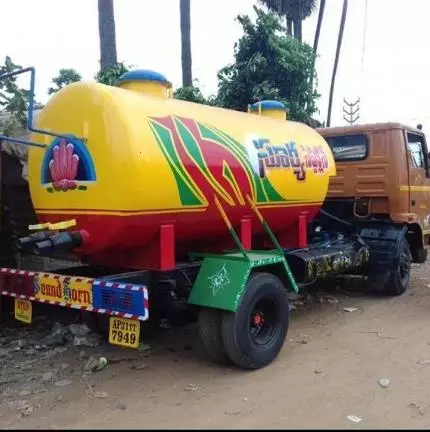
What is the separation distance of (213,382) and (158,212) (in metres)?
1.50

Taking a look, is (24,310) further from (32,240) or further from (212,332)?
(212,332)

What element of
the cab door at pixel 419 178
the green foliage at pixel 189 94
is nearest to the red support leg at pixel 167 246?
the cab door at pixel 419 178

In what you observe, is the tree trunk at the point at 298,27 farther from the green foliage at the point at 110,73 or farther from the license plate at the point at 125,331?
the license plate at the point at 125,331

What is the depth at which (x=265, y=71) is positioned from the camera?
1336cm

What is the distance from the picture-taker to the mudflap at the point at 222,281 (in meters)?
4.81

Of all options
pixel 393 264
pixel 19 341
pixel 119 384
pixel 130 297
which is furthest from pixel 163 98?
pixel 393 264

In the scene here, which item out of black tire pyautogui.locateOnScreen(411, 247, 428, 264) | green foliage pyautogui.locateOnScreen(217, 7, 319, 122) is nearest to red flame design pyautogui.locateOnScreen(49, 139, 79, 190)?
black tire pyautogui.locateOnScreen(411, 247, 428, 264)

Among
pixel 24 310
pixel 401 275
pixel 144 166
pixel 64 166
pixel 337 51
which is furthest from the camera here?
pixel 337 51

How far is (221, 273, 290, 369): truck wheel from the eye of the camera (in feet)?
15.9

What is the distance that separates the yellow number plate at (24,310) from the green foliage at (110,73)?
6.40 meters

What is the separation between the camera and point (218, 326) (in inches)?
194

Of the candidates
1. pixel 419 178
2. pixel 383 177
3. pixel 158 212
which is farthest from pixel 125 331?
pixel 419 178

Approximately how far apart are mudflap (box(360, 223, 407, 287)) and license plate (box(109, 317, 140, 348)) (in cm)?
455

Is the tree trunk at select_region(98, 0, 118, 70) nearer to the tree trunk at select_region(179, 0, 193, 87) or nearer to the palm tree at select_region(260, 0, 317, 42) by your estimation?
the tree trunk at select_region(179, 0, 193, 87)
